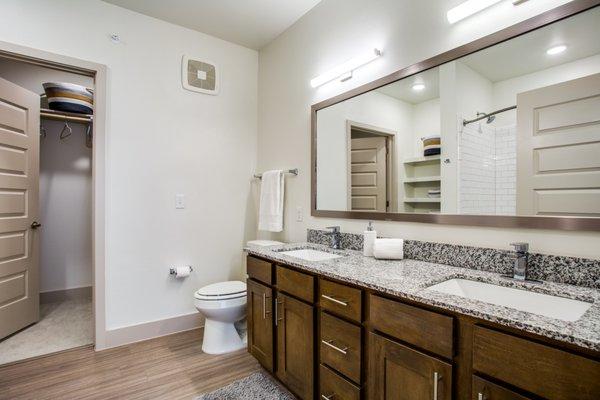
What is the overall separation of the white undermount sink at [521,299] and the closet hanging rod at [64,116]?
3498 millimetres

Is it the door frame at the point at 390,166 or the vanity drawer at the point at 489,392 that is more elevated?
the door frame at the point at 390,166

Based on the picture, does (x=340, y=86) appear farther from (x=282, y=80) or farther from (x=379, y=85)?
(x=282, y=80)

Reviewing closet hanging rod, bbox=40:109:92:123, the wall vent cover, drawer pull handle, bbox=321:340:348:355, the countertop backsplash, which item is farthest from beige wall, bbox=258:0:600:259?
closet hanging rod, bbox=40:109:92:123

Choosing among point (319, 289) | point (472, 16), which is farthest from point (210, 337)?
point (472, 16)

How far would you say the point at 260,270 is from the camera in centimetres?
190

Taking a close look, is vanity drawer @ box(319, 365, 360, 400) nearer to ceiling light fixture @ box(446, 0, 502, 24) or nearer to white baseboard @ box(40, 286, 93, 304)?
ceiling light fixture @ box(446, 0, 502, 24)

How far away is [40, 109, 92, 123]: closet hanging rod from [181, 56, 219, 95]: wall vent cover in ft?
4.13

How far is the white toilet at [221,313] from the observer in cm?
223

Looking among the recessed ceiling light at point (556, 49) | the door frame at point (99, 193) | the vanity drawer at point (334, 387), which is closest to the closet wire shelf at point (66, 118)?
the door frame at point (99, 193)

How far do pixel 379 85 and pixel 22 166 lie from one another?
2.91 metres

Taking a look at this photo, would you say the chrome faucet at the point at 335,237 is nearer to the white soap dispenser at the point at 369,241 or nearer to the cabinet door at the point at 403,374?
the white soap dispenser at the point at 369,241

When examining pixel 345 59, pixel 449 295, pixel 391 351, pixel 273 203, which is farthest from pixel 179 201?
pixel 449 295

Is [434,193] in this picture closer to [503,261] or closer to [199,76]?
[503,261]

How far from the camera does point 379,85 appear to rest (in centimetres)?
185
